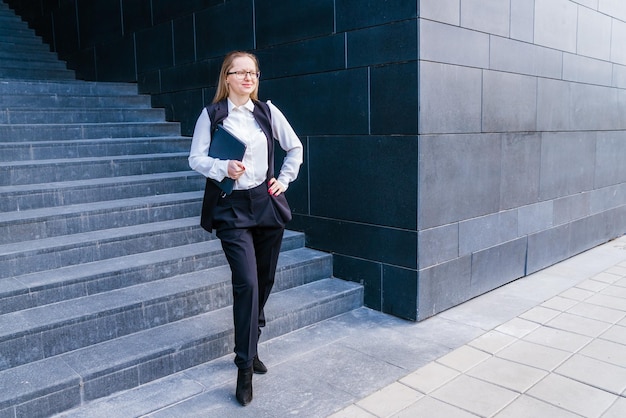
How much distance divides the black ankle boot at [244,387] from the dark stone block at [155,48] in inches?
199

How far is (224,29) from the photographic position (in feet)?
20.7

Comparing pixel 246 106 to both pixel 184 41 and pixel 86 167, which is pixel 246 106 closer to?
pixel 86 167

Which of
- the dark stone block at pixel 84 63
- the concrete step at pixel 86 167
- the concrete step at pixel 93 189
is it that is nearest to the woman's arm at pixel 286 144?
the concrete step at pixel 93 189

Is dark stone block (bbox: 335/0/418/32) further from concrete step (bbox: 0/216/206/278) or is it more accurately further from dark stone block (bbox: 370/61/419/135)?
concrete step (bbox: 0/216/206/278)

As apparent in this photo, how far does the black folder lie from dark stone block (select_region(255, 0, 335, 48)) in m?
2.18

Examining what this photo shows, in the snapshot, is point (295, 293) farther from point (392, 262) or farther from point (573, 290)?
point (573, 290)

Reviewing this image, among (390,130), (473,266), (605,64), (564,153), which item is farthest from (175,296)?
(605,64)

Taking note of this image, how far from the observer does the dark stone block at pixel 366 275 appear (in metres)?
5.04

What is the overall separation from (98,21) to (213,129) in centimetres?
647

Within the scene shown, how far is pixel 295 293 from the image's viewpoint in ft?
16.1

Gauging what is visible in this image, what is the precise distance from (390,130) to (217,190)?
1905 mm

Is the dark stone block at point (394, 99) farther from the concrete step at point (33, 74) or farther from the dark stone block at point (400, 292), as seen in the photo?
the concrete step at point (33, 74)

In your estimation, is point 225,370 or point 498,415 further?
point 225,370

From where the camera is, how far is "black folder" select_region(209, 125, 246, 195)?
10.9 ft
